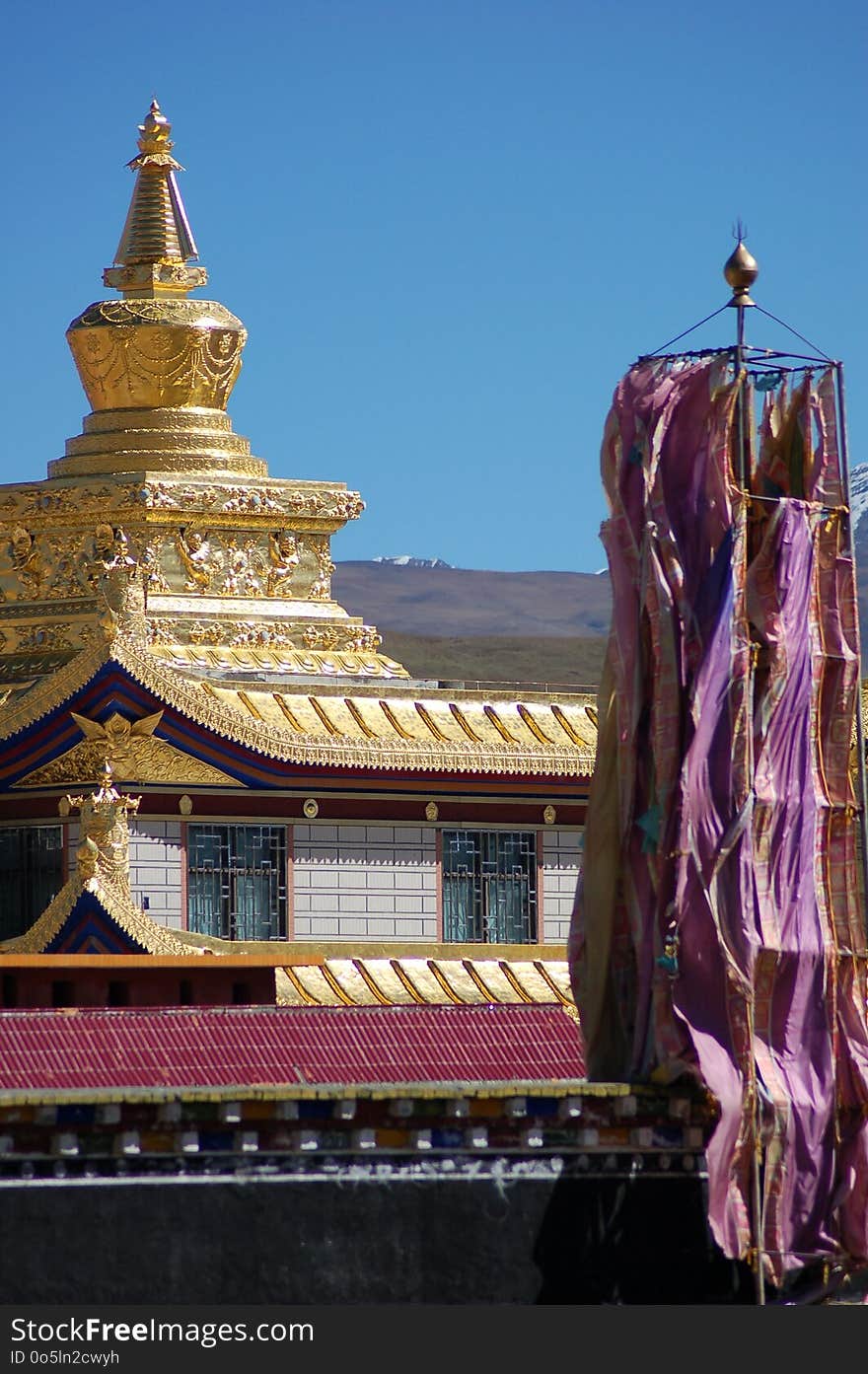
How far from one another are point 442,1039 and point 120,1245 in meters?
8.12

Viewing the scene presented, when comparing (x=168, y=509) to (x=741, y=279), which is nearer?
(x=741, y=279)

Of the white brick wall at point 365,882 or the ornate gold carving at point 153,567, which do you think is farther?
the ornate gold carving at point 153,567

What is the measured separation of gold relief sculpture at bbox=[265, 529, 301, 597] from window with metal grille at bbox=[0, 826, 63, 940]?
19.1ft

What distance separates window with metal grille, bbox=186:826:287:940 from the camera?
44719mm

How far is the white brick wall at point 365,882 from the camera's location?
149ft

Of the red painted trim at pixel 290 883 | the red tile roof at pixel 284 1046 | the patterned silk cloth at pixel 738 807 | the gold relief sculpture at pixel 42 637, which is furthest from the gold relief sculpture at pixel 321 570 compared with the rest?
the patterned silk cloth at pixel 738 807

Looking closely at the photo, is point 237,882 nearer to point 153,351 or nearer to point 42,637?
point 42,637

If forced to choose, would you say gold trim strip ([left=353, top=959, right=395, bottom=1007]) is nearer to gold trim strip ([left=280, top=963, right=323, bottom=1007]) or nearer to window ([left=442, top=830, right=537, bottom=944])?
gold trim strip ([left=280, top=963, right=323, bottom=1007])

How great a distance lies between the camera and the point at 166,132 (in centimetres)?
5150

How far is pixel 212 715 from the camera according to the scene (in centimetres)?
4441

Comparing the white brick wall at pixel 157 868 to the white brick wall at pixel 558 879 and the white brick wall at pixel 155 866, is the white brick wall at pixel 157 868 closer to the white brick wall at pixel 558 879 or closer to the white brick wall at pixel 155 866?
the white brick wall at pixel 155 866

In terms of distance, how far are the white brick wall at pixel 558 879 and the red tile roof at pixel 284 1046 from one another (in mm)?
11616

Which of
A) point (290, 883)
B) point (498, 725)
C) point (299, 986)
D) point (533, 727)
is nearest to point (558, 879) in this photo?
point (533, 727)

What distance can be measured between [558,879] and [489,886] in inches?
40.3
